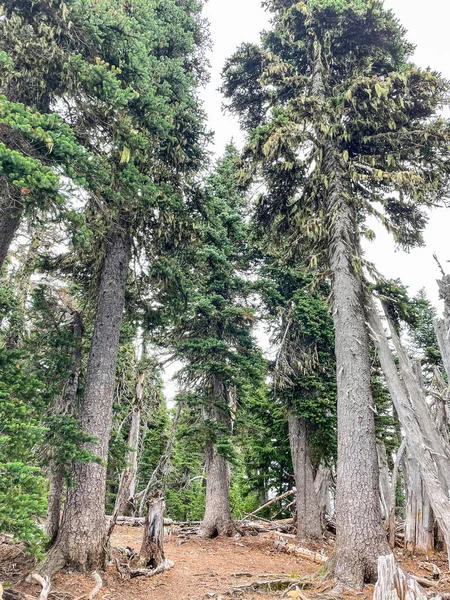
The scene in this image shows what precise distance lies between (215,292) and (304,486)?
21.7 ft

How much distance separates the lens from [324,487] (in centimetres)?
1280

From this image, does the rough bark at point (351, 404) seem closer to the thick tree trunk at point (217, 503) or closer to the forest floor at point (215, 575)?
the forest floor at point (215, 575)

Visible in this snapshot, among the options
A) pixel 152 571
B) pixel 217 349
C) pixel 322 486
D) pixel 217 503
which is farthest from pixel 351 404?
pixel 322 486

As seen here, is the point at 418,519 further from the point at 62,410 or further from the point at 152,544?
the point at 62,410

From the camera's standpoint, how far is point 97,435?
670cm

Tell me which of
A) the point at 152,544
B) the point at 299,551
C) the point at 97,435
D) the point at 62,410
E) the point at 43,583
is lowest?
the point at 299,551

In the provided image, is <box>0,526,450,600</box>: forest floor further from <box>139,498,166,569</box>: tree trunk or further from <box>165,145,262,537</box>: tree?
<box>165,145,262,537</box>: tree

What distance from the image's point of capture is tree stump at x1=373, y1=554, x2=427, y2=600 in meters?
3.37

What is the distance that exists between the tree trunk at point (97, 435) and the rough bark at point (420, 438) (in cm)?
511

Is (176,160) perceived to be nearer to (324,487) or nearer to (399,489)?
(324,487)

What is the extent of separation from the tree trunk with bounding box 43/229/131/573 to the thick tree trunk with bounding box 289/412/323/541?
6.31m

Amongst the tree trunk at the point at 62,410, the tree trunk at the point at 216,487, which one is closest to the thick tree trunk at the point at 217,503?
the tree trunk at the point at 216,487

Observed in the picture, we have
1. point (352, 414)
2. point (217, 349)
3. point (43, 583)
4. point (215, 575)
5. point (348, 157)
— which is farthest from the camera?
point (217, 349)

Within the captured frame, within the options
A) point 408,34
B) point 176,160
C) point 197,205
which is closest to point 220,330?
point 197,205
